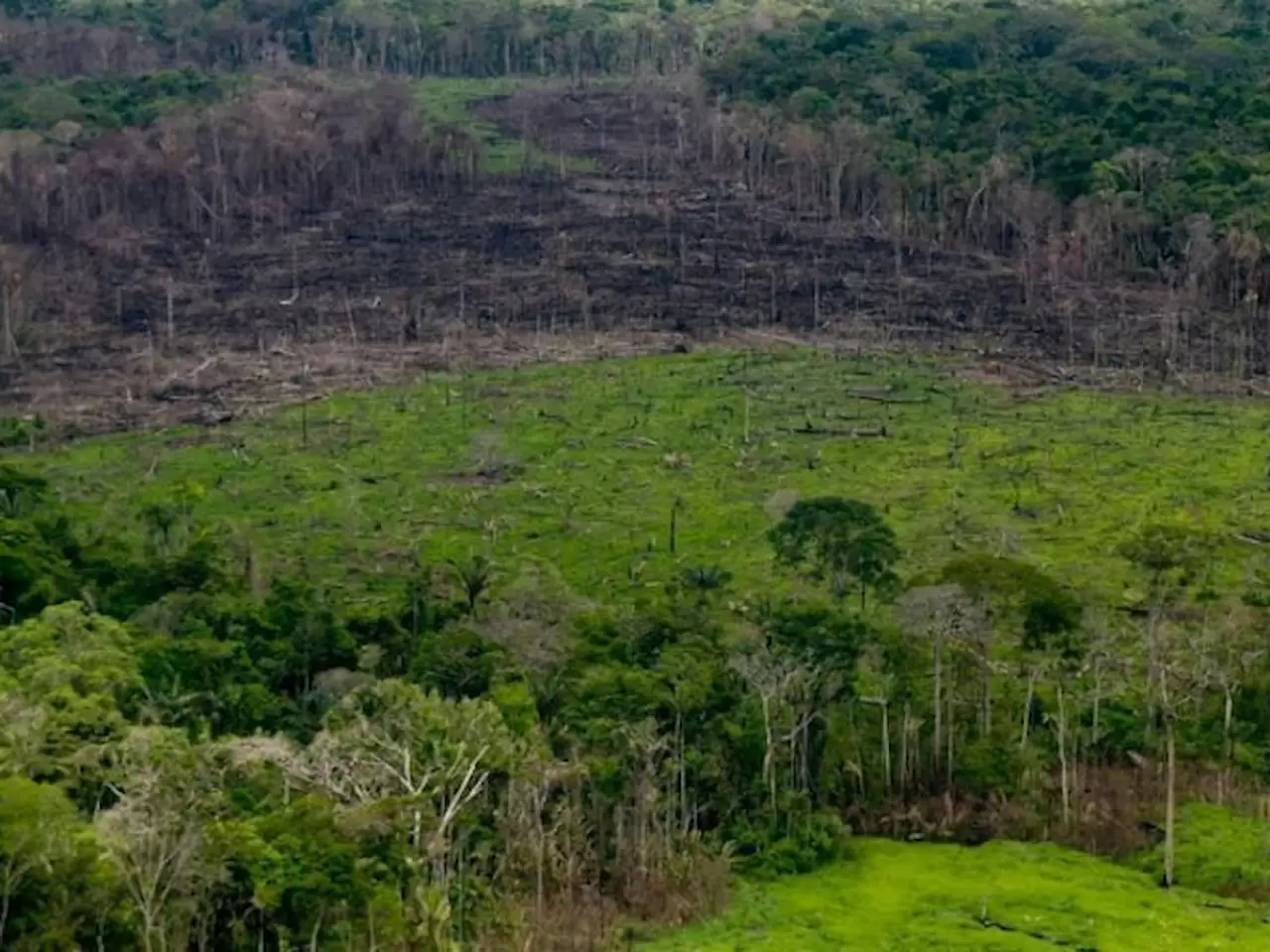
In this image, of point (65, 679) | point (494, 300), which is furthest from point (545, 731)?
point (494, 300)

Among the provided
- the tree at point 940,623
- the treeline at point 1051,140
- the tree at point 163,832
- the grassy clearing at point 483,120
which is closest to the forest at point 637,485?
the tree at point 163,832

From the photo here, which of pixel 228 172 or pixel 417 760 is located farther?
pixel 228 172

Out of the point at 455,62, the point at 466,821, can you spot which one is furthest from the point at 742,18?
the point at 466,821

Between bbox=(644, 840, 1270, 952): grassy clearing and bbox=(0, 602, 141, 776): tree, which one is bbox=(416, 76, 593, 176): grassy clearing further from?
bbox=(644, 840, 1270, 952): grassy clearing

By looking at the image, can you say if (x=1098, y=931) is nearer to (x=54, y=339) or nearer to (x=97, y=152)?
(x=54, y=339)

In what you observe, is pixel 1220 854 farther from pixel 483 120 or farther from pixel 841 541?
pixel 483 120

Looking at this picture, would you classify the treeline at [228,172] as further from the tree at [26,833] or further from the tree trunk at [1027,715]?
the tree at [26,833]

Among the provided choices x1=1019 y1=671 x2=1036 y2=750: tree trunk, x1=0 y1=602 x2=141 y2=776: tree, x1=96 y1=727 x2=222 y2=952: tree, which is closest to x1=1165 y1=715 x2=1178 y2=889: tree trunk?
x1=1019 y1=671 x2=1036 y2=750: tree trunk
